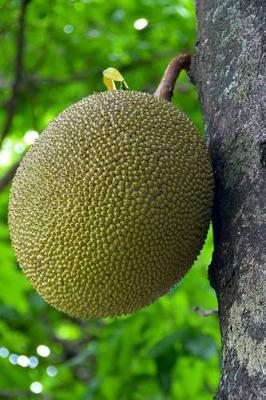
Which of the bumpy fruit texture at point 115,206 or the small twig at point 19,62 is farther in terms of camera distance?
the small twig at point 19,62

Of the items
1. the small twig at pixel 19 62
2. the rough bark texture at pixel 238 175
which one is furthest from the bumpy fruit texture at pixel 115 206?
the small twig at pixel 19 62

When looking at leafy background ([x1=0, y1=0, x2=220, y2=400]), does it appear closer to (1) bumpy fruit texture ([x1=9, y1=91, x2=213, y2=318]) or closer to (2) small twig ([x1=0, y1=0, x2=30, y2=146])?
(2) small twig ([x1=0, y1=0, x2=30, y2=146])

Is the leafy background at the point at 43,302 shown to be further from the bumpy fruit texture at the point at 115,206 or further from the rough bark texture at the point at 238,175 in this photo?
the rough bark texture at the point at 238,175

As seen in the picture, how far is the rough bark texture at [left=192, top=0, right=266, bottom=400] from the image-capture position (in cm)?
119

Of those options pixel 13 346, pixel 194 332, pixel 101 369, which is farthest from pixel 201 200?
pixel 13 346

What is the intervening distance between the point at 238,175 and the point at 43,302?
7.71 ft

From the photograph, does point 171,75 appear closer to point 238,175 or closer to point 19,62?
point 238,175

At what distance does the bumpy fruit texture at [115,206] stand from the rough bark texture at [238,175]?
0.21 feet

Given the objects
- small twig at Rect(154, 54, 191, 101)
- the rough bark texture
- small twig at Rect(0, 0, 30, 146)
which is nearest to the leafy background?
small twig at Rect(0, 0, 30, 146)

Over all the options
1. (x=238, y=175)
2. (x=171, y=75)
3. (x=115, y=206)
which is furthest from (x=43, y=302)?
(x=238, y=175)

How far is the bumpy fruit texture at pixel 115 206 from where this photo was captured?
141cm

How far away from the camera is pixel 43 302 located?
3566 mm

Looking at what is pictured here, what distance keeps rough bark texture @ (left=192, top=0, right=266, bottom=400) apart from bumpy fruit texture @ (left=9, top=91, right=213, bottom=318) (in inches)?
2.6

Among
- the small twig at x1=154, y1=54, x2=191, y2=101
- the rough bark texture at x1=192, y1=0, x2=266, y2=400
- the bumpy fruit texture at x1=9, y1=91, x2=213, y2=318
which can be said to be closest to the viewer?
the rough bark texture at x1=192, y1=0, x2=266, y2=400
